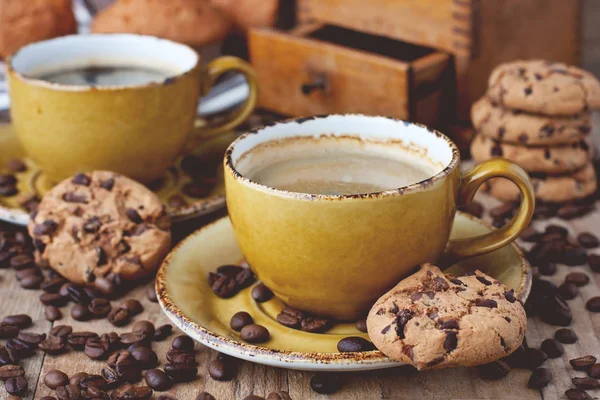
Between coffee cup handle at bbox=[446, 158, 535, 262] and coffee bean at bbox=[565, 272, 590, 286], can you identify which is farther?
coffee bean at bbox=[565, 272, 590, 286]

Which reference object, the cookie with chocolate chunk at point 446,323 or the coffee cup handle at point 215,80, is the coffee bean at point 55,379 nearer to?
the cookie with chocolate chunk at point 446,323

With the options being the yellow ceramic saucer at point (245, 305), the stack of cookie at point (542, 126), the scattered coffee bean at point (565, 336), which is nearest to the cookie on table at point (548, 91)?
the stack of cookie at point (542, 126)

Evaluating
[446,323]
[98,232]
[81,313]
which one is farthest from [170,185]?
[446,323]

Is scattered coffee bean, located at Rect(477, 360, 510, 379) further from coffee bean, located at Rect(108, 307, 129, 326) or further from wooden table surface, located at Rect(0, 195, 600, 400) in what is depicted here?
coffee bean, located at Rect(108, 307, 129, 326)

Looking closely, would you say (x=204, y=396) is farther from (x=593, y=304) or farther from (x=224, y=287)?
(x=593, y=304)

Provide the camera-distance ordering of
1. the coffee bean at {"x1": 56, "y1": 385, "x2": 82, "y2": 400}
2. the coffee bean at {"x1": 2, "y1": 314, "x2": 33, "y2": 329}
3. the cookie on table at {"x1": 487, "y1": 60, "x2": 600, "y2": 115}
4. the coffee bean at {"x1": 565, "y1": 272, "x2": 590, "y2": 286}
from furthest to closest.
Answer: the cookie on table at {"x1": 487, "y1": 60, "x2": 600, "y2": 115}
the coffee bean at {"x1": 565, "y1": 272, "x2": 590, "y2": 286}
the coffee bean at {"x1": 2, "y1": 314, "x2": 33, "y2": 329}
the coffee bean at {"x1": 56, "y1": 385, "x2": 82, "y2": 400}

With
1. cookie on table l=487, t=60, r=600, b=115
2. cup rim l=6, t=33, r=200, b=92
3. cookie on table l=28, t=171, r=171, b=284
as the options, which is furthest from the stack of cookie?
cookie on table l=28, t=171, r=171, b=284

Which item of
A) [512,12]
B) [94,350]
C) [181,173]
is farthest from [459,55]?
[94,350]
